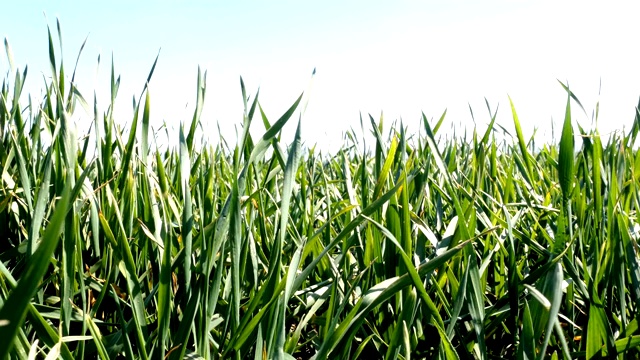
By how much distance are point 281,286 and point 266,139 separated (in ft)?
0.54

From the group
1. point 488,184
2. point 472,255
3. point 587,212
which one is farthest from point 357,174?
point 472,255

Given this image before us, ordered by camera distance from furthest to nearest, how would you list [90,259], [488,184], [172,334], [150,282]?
1. [488,184]
2. [90,259]
3. [150,282]
4. [172,334]

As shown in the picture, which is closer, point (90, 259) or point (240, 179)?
point (240, 179)

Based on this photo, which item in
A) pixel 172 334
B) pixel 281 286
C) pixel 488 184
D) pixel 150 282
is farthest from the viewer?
pixel 488 184

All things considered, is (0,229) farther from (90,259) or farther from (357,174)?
(357,174)

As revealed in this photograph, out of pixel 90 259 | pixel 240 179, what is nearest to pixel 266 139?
pixel 240 179

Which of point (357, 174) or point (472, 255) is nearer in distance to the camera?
point (472, 255)

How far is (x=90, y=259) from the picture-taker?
3.10ft

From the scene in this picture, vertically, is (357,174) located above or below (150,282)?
above

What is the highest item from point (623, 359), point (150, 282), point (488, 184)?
point (488, 184)

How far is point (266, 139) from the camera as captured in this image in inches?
25.7

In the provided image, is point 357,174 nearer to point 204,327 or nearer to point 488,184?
point 488,184

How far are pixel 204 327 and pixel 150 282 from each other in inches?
10.1

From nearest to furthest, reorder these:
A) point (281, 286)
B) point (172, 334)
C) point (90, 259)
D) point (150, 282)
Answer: point (281, 286) < point (172, 334) < point (150, 282) < point (90, 259)
